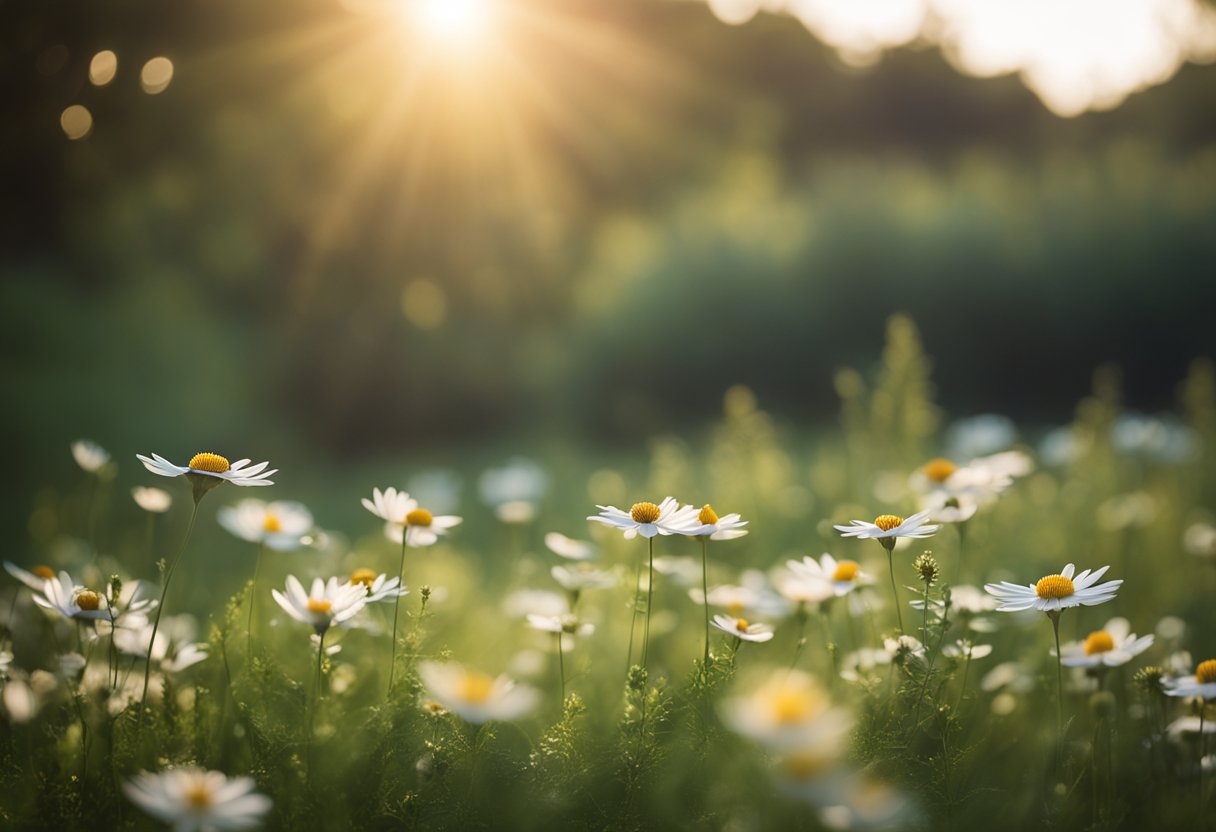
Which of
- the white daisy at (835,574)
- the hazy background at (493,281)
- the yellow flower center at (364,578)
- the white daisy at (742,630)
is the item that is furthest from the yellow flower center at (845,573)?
the hazy background at (493,281)

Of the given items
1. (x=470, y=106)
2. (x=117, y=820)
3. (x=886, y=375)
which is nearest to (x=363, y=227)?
(x=470, y=106)

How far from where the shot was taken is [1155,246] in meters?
6.68

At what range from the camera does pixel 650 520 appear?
1.10 m

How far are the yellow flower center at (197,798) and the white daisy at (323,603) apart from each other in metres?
0.24

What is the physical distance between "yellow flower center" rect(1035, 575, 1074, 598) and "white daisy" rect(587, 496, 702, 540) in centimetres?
44

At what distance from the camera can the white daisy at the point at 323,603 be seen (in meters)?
1.01

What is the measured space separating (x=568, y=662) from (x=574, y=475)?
254 cm

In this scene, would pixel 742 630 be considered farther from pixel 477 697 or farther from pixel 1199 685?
pixel 1199 685

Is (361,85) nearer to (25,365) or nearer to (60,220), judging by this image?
(60,220)

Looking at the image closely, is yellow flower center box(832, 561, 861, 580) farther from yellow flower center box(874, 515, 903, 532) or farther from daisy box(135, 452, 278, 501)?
daisy box(135, 452, 278, 501)

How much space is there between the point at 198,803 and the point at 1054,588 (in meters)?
0.99

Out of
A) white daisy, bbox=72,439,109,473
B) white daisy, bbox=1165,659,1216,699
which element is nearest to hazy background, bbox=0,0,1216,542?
white daisy, bbox=72,439,109,473

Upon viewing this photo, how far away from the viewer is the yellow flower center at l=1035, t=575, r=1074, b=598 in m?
1.07

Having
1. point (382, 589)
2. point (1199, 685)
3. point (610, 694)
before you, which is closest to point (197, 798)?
point (382, 589)
